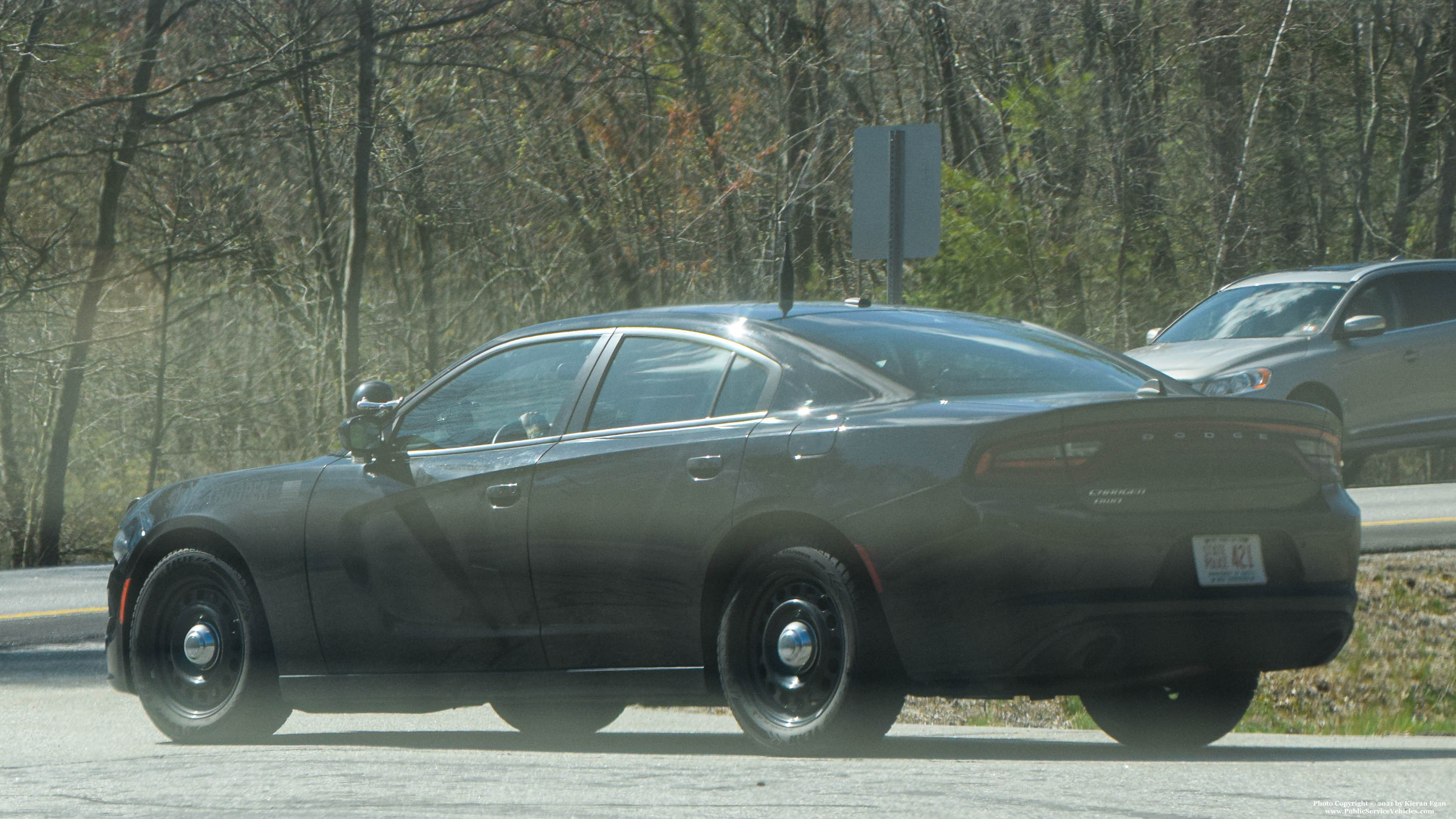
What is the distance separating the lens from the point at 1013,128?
73.9 ft

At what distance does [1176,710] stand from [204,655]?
3708 millimetres

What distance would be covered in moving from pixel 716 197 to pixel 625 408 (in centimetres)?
1752

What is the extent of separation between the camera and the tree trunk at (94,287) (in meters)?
23.0

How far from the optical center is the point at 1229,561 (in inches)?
222

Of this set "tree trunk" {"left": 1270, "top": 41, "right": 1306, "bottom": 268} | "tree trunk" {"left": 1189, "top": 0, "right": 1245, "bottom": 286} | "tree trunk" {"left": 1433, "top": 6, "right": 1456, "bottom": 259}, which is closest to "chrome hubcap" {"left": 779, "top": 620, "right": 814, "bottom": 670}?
"tree trunk" {"left": 1189, "top": 0, "right": 1245, "bottom": 286}

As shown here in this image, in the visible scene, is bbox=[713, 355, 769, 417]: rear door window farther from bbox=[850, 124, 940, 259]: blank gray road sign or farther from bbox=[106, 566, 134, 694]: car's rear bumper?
bbox=[850, 124, 940, 259]: blank gray road sign

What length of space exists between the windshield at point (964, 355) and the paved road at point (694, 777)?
120 centimetres

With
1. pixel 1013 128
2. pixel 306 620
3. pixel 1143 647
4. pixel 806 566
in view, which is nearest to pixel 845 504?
pixel 806 566

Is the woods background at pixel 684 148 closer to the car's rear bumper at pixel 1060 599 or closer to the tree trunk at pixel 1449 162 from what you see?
the tree trunk at pixel 1449 162

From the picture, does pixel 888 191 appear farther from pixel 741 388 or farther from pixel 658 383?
pixel 741 388

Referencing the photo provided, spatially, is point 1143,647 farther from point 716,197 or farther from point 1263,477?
point 716,197

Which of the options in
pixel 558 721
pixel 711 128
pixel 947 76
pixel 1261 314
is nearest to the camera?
pixel 558 721

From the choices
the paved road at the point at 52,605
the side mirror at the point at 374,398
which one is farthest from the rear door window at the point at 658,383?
the paved road at the point at 52,605

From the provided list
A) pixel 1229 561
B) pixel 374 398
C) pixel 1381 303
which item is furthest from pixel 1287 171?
pixel 1229 561
